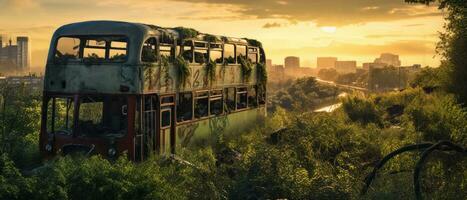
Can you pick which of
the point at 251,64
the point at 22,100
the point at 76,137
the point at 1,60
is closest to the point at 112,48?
the point at 76,137

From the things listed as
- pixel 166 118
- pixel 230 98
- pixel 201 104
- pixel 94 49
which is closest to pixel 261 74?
pixel 230 98

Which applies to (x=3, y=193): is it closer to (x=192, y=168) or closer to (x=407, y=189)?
(x=192, y=168)

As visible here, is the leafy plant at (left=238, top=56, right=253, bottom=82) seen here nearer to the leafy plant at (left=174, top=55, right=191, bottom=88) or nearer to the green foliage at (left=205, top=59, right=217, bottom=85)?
the green foliage at (left=205, top=59, right=217, bottom=85)

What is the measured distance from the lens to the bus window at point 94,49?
1332cm

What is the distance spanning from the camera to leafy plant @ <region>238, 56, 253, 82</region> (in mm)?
19203

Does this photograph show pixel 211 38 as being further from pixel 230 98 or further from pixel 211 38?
pixel 230 98

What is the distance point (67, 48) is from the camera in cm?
1348

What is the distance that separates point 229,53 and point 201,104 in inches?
114

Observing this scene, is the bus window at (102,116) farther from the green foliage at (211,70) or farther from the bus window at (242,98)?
the bus window at (242,98)

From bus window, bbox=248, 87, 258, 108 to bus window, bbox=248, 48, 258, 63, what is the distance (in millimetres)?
1204

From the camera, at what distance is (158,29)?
13.5 meters

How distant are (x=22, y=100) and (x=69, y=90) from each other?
1239 centimetres

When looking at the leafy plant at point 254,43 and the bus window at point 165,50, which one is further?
the leafy plant at point 254,43

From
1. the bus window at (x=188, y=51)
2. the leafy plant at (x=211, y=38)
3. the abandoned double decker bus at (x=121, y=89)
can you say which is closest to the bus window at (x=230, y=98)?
the leafy plant at (x=211, y=38)
